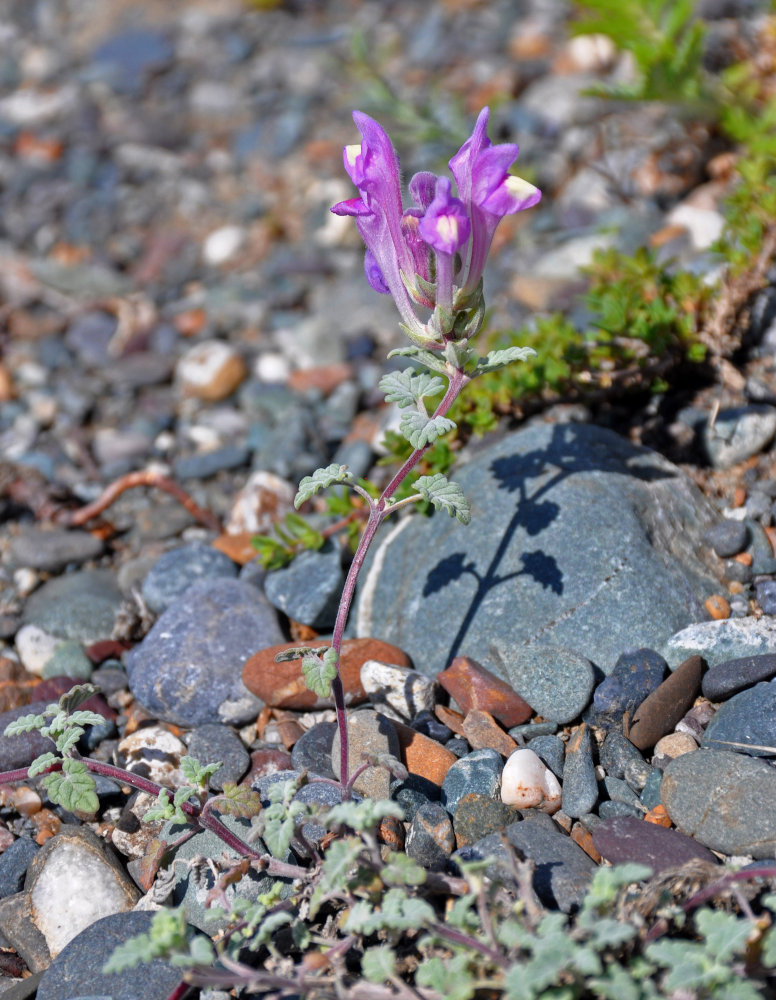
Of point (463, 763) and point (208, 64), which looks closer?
point (463, 763)

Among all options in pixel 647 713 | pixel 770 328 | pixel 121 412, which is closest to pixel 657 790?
pixel 647 713

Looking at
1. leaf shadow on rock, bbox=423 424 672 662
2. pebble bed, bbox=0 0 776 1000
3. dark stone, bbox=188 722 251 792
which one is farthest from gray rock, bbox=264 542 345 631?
dark stone, bbox=188 722 251 792

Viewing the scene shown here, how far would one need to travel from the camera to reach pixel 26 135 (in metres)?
9.13

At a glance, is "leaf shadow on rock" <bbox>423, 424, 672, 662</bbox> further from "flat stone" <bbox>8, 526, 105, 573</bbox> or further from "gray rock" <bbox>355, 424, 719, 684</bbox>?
"flat stone" <bbox>8, 526, 105, 573</bbox>

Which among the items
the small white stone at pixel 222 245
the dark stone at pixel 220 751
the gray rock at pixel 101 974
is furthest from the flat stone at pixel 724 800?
the small white stone at pixel 222 245

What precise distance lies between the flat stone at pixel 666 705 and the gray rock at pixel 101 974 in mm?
1857

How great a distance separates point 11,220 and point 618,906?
777 centimetres

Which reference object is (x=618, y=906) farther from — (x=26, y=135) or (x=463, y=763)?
(x=26, y=135)

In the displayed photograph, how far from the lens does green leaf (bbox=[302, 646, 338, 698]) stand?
116 inches

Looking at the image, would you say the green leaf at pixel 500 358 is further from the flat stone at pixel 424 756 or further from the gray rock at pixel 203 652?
the gray rock at pixel 203 652

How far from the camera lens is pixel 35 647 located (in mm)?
4516

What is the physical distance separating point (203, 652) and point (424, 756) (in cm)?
121

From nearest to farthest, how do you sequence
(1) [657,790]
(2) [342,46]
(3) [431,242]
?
(3) [431,242] < (1) [657,790] < (2) [342,46]

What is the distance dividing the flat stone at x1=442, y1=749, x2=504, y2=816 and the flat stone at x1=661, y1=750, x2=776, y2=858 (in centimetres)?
61
